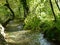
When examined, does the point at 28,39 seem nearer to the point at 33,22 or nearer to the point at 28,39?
the point at 28,39

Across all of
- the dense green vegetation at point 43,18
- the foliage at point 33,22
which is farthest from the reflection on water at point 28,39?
the foliage at point 33,22

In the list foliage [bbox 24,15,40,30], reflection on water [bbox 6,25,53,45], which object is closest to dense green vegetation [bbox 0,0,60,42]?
foliage [bbox 24,15,40,30]

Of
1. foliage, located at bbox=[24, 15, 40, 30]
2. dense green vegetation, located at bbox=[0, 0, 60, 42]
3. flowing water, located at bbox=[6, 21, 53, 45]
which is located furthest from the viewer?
foliage, located at bbox=[24, 15, 40, 30]

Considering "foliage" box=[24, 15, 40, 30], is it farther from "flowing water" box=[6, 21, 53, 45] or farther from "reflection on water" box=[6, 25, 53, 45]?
"reflection on water" box=[6, 25, 53, 45]

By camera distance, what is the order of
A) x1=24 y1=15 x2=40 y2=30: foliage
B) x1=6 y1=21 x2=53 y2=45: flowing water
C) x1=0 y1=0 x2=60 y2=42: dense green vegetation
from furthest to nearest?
1. x1=24 y1=15 x2=40 y2=30: foliage
2. x1=0 y1=0 x2=60 y2=42: dense green vegetation
3. x1=6 y1=21 x2=53 y2=45: flowing water

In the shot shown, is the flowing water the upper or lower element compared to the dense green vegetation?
lower

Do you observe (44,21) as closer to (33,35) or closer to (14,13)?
(33,35)

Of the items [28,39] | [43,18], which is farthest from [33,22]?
[28,39]

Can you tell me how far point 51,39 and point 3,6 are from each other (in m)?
16.1

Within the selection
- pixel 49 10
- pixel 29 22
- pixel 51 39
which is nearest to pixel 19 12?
pixel 29 22

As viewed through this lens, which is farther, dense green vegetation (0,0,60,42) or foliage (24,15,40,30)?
foliage (24,15,40,30)

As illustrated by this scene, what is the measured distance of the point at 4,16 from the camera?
103 ft

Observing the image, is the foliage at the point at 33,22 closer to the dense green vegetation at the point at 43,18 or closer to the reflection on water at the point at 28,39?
the dense green vegetation at the point at 43,18

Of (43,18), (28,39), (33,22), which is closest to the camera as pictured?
(28,39)
